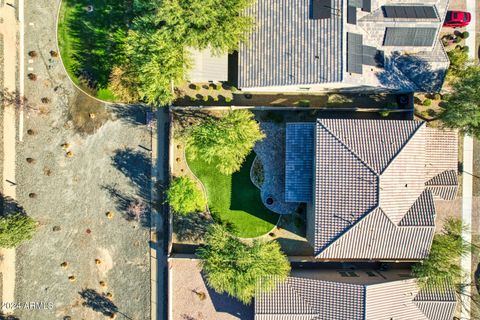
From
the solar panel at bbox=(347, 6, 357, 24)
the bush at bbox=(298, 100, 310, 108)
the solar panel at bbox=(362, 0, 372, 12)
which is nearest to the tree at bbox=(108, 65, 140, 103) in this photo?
the bush at bbox=(298, 100, 310, 108)

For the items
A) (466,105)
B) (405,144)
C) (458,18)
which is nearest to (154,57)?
(405,144)

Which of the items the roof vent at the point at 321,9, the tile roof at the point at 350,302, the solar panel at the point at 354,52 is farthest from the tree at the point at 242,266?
the roof vent at the point at 321,9

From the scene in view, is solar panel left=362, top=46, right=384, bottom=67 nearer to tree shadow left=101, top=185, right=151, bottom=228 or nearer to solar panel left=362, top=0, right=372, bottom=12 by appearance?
solar panel left=362, top=0, right=372, bottom=12

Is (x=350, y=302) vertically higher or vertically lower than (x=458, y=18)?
lower

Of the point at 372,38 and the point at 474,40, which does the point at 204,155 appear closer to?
the point at 372,38

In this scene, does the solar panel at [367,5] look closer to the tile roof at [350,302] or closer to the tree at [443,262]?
the tree at [443,262]

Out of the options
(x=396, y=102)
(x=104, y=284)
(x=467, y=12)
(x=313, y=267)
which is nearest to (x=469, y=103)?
(x=396, y=102)

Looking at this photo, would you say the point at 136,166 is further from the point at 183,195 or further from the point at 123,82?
the point at 123,82
